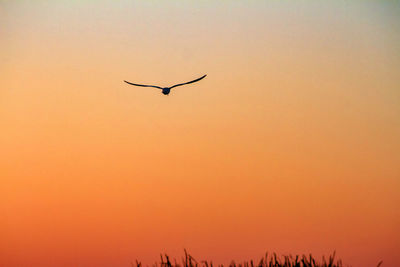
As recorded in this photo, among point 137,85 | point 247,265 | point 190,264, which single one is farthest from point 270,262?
point 137,85

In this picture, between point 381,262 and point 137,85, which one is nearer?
point 381,262

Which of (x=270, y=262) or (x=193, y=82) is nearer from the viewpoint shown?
(x=270, y=262)

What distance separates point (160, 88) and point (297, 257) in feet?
46.8

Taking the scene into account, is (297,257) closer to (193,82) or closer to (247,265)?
(247,265)

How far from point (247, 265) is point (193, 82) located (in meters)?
13.4

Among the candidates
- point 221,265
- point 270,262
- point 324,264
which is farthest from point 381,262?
point 221,265

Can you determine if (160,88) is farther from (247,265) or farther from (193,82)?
(247,265)

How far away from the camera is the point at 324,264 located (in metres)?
14.1

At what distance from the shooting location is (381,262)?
14.2 m

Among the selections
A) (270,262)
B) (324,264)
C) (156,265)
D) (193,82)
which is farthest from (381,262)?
(193,82)

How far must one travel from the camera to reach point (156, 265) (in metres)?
14.9

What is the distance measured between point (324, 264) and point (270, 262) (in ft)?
4.08

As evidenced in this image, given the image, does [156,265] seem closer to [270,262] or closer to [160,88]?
[270,262]

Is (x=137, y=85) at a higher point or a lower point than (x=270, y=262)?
higher
